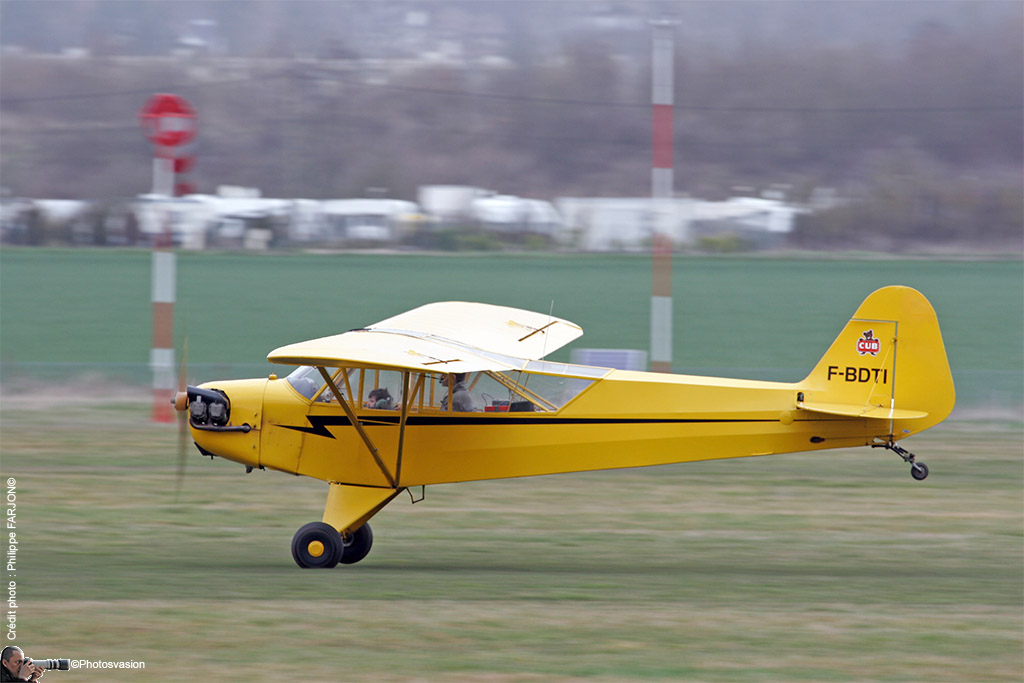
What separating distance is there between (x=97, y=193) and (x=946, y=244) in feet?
91.9

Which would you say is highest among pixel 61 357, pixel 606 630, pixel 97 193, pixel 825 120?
pixel 825 120

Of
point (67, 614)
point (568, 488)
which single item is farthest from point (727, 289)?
point (67, 614)

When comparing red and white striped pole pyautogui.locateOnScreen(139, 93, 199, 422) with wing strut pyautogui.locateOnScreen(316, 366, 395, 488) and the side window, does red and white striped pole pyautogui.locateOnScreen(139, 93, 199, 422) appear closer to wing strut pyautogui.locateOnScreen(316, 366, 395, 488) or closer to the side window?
the side window

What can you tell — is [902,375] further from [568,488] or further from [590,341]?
[590,341]

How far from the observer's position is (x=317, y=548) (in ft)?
30.4

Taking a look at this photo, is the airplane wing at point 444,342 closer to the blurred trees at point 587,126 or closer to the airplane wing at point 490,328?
the airplane wing at point 490,328

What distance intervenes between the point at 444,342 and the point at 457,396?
486 mm

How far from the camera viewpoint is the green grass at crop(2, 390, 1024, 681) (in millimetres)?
7453

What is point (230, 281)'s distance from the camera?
105ft

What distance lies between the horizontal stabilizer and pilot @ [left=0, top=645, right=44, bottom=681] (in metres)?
5.85

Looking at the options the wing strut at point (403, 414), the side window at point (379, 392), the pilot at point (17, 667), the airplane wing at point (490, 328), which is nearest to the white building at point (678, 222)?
the airplane wing at point (490, 328)

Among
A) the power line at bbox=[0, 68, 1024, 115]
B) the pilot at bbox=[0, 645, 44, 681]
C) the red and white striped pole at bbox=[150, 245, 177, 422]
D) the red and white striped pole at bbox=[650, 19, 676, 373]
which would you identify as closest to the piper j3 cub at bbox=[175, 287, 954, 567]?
the pilot at bbox=[0, 645, 44, 681]

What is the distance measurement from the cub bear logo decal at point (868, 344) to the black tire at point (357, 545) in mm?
4375

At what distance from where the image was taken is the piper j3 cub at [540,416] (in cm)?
916
